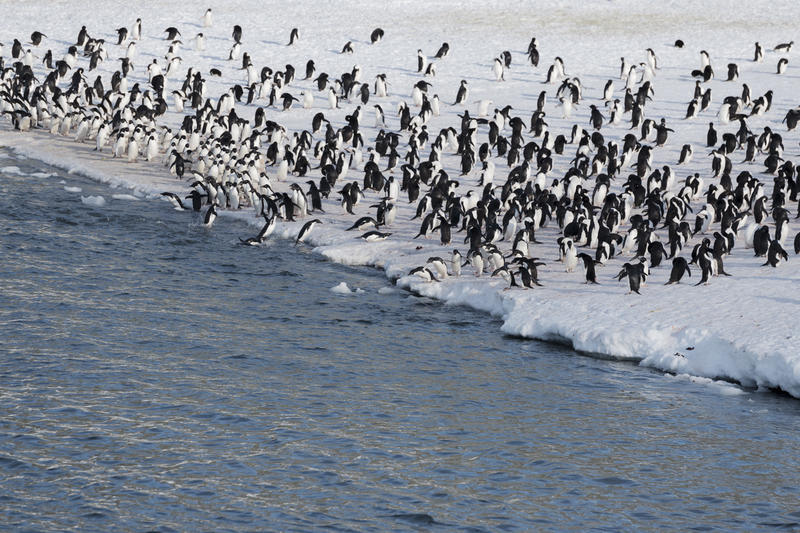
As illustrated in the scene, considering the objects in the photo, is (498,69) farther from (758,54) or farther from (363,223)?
(363,223)

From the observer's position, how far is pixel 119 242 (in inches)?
874

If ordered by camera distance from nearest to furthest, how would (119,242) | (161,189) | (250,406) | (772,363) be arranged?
(250,406)
(772,363)
(119,242)
(161,189)

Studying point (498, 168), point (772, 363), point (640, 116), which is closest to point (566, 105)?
point (640, 116)

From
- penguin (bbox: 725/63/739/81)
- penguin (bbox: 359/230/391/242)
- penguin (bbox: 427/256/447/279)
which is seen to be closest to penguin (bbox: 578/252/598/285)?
penguin (bbox: 427/256/447/279)

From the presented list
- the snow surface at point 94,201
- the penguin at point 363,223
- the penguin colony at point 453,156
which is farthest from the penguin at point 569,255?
the snow surface at point 94,201

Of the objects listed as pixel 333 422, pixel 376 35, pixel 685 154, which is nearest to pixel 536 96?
pixel 376 35

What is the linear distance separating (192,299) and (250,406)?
5.05 m

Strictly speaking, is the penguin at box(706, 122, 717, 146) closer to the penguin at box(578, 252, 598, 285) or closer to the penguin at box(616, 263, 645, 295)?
the penguin at box(578, 252, 598, 285)

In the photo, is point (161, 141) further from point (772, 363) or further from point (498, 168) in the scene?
point (772, 363)

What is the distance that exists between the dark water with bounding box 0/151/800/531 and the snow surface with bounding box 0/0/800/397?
74 centimetres

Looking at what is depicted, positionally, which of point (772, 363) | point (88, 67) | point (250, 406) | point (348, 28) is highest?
point (348, 28)

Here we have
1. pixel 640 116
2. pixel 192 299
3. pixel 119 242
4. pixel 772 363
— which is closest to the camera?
pixel 772 363

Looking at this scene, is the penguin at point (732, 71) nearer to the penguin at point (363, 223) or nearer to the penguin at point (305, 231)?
the penguin at point (363, 223)

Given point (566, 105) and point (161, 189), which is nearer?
point (161, 189)
